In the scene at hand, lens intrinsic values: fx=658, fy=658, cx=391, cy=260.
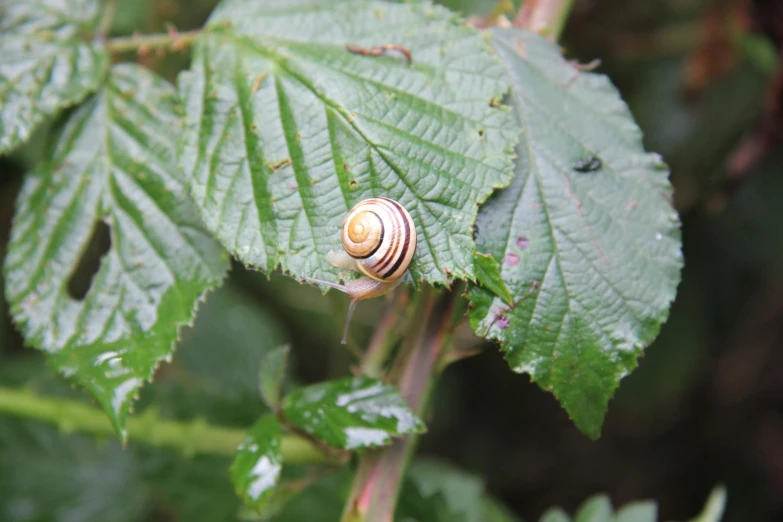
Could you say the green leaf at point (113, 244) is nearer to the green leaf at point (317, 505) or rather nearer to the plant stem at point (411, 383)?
the plant stem at point (411, 383)

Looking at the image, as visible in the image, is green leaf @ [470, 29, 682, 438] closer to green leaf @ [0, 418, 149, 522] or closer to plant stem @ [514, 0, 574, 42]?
plant stem @ [514, 0, 574, 42]

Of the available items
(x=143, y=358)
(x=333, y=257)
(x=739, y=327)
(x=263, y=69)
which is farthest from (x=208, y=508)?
(x=739, y=327)

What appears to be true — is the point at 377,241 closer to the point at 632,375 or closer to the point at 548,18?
the point at 548,18

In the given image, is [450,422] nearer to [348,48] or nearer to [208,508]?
[208,508]

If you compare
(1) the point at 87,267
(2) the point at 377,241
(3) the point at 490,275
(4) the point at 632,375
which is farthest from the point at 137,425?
(4) the point at 632,375

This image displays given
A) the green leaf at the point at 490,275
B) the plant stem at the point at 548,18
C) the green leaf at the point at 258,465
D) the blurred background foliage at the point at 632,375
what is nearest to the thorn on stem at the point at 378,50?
the plant stem at the point at 548,18
